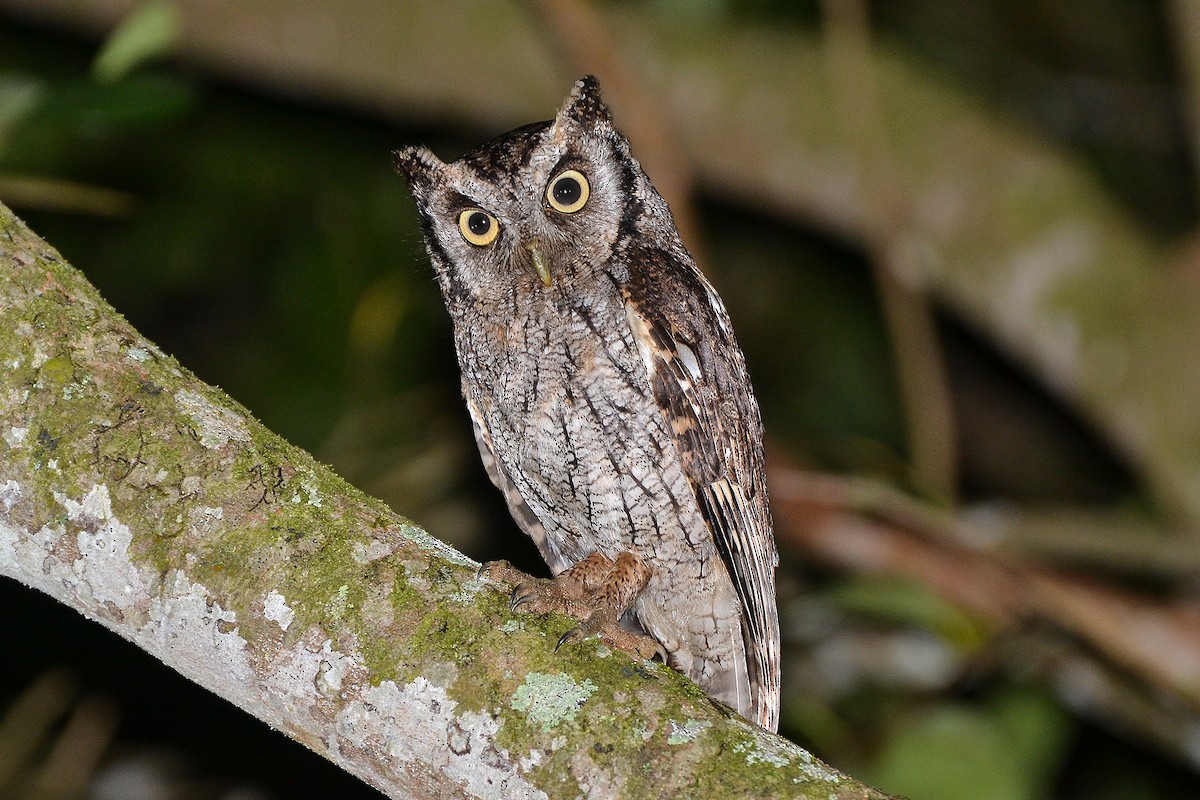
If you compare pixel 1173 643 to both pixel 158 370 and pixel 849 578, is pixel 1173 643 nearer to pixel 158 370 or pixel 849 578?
pixel 849 578

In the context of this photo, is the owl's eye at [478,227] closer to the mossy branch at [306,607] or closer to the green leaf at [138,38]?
the green leaf at [138,38]

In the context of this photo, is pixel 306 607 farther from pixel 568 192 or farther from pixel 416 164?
pixel 416 164

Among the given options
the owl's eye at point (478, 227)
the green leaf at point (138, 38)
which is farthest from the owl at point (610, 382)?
the green leaf at point (138, 38)

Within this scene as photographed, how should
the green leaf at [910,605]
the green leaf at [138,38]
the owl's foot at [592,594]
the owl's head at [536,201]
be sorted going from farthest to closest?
the green leaf at [910,605]
the owl's head at [536,201]
the green leaf at [138,38]
the owl's foot at [592,594]

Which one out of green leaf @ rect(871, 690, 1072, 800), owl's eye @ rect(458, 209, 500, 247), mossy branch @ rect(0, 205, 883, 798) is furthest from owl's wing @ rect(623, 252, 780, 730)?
mossy branch @ rect(0, 205, 883, 798)

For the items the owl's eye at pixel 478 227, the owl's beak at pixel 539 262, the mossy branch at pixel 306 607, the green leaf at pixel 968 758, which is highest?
the owl's eye at pixel 478 227

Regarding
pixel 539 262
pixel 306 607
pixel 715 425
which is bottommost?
pixel 306 607

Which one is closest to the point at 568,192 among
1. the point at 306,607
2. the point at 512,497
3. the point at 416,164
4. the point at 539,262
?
the point at 539,262
